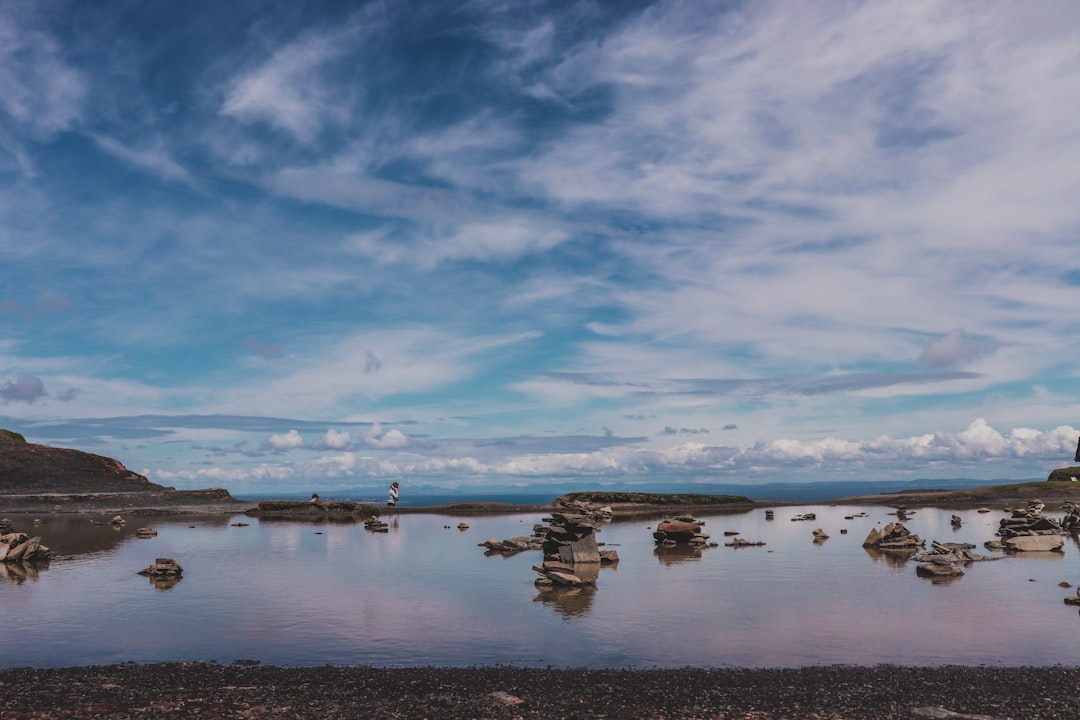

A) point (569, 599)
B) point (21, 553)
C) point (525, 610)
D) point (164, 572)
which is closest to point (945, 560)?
point (569, 599)

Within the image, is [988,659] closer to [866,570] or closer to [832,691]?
[832,691]

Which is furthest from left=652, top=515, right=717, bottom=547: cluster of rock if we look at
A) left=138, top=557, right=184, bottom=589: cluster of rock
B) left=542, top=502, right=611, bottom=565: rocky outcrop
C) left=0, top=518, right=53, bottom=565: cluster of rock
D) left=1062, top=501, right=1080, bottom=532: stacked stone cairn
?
left=0, top=518, right=53, bottom=565: cluster of rock

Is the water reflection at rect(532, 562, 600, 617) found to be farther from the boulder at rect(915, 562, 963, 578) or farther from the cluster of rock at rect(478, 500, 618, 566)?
the boulder at rect(915, 562, 963, 578)

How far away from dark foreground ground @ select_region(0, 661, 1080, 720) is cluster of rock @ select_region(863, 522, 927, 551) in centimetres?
3903

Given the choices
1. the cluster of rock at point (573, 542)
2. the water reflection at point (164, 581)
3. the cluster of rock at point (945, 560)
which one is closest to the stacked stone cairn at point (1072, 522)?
the cluster of rock at point (945, 560)

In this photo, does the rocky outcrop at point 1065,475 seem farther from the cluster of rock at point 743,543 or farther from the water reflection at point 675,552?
the water reflection at point 675,552

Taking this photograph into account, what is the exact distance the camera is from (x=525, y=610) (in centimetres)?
3712

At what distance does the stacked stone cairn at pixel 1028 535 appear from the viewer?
2309 inches

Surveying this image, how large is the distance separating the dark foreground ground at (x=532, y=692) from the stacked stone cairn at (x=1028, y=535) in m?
40.8

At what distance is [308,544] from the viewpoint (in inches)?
2697

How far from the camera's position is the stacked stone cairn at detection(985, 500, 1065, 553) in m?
58.7

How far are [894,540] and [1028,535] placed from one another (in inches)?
404

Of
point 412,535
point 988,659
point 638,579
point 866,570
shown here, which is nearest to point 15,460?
point 412,535

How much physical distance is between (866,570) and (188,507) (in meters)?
108
